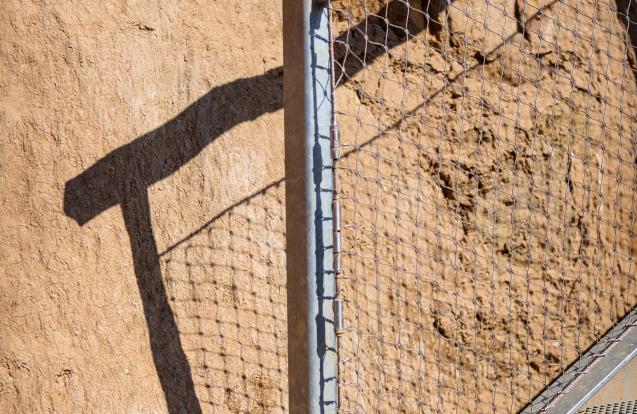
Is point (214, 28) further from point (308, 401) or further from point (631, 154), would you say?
point (631, 154)

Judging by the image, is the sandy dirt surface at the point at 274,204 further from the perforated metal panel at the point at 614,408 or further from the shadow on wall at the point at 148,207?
the perforated metal panel at the point at 614,408

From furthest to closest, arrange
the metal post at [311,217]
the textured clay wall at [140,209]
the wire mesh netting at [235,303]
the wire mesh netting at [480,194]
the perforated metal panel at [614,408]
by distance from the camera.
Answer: the wire mesh netting at [480,194] < the wire mesh netting at [235,303] < the textured clay wall at [140,209] < the perforated metal panel at [614,408] < the metal post at [311,217]

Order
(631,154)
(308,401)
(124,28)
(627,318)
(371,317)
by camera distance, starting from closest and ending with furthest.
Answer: (308,401) → (627,318) → (124,28) → (371,317) → (631,154)

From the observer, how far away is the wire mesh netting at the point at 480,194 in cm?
329

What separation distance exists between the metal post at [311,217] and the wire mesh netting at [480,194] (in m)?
1.15

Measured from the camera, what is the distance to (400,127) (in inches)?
133

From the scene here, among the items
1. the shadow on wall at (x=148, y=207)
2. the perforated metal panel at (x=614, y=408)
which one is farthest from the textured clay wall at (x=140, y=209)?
the perforated metal panel at (x=614, y=408)

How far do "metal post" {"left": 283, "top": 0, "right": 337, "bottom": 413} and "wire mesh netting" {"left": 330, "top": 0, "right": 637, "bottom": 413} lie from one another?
Answer: 115 centimetres

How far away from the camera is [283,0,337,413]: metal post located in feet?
6.31

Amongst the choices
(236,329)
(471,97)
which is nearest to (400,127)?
(471,97)

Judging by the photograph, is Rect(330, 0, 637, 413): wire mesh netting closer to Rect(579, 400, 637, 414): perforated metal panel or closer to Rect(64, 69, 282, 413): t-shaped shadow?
Rect(64, 69, 282, 413): t-shaped shadow


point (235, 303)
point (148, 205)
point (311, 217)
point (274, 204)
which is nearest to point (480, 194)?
point (274, 204)

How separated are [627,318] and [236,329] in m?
1.19

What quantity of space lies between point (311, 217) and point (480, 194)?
183cm
